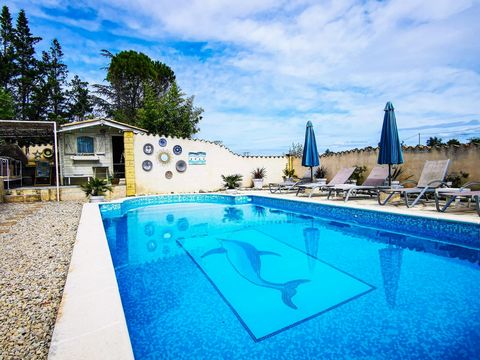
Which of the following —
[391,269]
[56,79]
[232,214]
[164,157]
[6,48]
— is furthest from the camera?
[56,79]

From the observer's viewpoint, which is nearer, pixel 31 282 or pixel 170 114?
pixel 31 282

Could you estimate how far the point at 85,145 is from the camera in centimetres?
1430

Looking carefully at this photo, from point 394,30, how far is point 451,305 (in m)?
10.6

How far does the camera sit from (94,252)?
366cm

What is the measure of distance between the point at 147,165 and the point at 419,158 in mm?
11407

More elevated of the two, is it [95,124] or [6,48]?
[6,48]

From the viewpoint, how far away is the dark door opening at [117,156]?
15199 millimetres

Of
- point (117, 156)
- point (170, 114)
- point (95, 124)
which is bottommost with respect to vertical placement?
point (117, 156)

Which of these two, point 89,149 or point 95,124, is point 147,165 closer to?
point 95,124

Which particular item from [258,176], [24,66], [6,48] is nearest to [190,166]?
[258,176]

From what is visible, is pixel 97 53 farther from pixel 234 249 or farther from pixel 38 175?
pixel 234 249

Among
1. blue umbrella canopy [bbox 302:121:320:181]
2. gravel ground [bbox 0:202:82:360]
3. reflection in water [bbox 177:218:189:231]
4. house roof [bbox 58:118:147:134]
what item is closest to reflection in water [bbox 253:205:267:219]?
reflection in water [bbox 177:218:189:231]

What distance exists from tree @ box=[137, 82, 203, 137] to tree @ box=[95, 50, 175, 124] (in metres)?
3.03

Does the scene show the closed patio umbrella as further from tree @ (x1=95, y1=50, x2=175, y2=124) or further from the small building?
tree @ (x1=95, y1=50, x2=175, y2=124)
